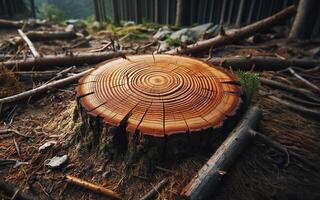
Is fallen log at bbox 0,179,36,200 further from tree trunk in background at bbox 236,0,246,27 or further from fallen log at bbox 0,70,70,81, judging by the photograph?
tree trunk in background at bbox 236,0,246,27

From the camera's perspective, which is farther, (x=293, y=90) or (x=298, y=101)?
(x=293, y=90)

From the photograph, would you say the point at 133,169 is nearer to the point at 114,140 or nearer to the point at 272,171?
the point at 114,140

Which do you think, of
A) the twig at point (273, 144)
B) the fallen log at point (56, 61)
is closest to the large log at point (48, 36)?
the fallen log at point (56, 61)

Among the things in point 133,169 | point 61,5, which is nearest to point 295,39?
point 133,169

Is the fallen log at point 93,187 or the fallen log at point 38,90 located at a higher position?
the fallen log at point 38,90

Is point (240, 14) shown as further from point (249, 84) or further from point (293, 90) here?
point (249, 84)

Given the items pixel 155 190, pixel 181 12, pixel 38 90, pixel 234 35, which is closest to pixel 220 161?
pixel 155 190

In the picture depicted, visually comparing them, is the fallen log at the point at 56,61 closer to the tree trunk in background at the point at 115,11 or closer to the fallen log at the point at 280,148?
the fallen log at the point at 280,148
